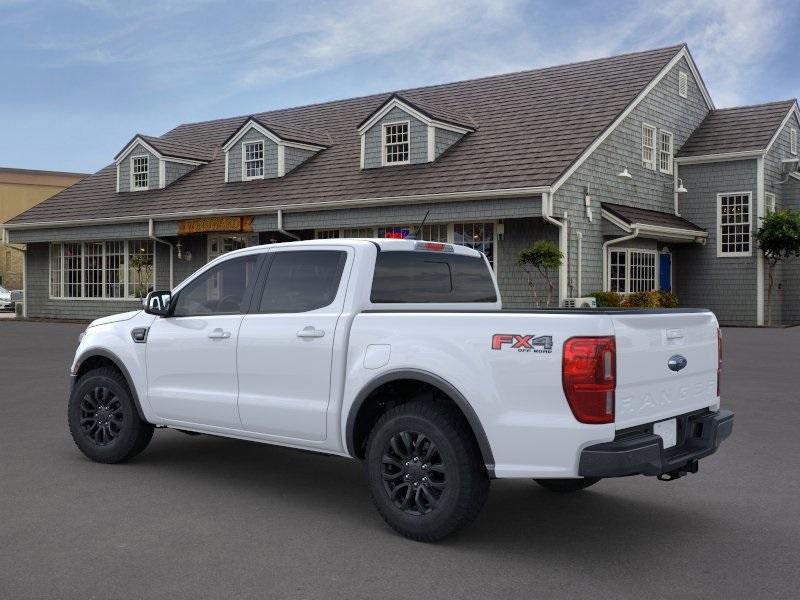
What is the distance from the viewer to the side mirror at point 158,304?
22.8ft

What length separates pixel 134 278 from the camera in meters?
30.4

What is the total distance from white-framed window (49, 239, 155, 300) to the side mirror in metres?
23.2

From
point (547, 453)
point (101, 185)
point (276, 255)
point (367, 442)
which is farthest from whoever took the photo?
point (101, 185)

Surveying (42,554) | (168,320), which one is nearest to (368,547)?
(42,554)

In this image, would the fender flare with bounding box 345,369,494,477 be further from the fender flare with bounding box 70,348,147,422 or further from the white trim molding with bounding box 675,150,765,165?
the white trim molding with bounding box 675,150,765,165

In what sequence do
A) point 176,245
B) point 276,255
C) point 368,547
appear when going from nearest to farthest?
point 368,547, point 276,255, point 176,245

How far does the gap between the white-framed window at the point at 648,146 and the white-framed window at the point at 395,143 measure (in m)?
6.64

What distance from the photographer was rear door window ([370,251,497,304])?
6.20 m

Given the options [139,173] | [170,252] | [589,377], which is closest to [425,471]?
[589,377]

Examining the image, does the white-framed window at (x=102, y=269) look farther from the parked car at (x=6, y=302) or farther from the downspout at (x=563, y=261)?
the downspout at (x=563, y=261)

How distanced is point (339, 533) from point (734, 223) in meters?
22.8

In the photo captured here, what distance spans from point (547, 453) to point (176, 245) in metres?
26.0

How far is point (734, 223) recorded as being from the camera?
2570cm

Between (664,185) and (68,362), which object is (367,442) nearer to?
(68,362)
